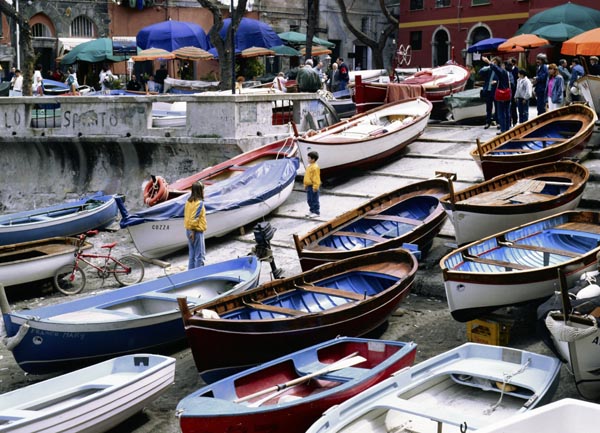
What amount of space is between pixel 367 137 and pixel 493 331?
819 cm

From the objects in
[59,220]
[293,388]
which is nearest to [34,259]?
[59,220]

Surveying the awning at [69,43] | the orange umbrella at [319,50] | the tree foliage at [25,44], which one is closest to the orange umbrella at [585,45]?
the tree foliage at [25,44]

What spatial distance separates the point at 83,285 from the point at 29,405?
546 cm

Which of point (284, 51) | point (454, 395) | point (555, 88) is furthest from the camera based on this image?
point (284, 51)

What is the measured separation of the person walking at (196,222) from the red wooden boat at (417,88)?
9.29 metres

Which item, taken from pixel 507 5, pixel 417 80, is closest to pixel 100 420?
pixel 417 80

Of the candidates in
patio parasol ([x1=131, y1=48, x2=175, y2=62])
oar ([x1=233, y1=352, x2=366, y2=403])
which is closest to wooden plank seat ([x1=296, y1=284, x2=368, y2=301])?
oar ([x1=233, y1=352, x2=366, y2=403])

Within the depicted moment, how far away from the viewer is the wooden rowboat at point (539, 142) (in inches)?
591

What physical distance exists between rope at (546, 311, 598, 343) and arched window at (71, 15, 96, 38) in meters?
29.8

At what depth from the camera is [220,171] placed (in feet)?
56.5

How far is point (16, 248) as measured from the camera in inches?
559

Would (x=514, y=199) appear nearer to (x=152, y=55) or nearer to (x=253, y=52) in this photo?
(x=152, y=55)

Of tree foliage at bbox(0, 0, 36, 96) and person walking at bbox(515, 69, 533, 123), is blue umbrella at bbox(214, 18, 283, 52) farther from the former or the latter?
person walking at bbox(515, 69, 533, 123)

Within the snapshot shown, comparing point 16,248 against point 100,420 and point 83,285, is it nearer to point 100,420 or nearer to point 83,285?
point 83,285
